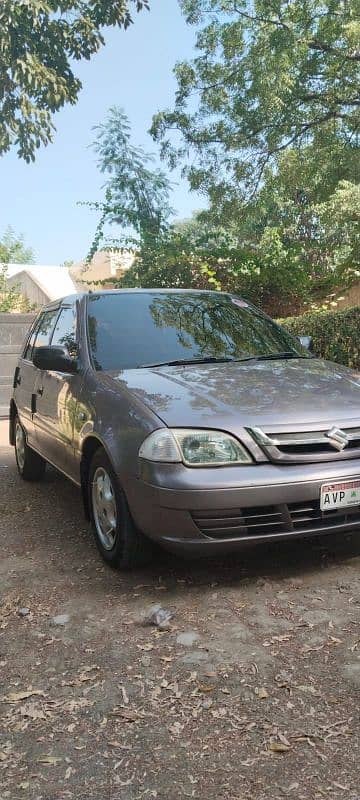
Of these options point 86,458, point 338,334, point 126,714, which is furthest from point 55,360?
point 338,334

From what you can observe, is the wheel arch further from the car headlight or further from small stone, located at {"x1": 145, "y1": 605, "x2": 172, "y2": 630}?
small stone, located at {"x1": 145, "y1": 605, "x2": 172, "y2": 630}

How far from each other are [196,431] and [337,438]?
676 mm

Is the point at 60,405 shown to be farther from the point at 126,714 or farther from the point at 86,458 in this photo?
the point at 126,714

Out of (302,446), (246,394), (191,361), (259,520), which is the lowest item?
(259,520)

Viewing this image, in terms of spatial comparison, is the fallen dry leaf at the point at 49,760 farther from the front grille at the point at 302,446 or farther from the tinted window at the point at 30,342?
the tinted window at the point at 30,342

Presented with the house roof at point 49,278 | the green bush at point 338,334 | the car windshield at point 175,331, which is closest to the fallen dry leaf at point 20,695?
the car windshield at point 175,331

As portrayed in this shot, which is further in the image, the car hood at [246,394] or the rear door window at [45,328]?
the rear door window at [45,328]

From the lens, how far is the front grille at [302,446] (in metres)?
3.08

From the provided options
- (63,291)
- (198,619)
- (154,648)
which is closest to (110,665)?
(154,648)

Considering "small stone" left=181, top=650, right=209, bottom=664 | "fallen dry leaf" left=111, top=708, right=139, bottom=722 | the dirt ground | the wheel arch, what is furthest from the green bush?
"fallen dry leaf" left=111, top=708, right=139, bottom=722

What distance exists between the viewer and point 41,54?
16391mm

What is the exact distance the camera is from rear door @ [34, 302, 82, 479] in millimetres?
4230

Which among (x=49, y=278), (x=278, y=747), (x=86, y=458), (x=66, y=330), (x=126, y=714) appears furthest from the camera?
(x=49, y=278)

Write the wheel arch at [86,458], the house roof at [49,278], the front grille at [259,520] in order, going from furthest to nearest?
the house roof at [49,278] < the wheel arch at [86,458] < the front grille at [259,520]
